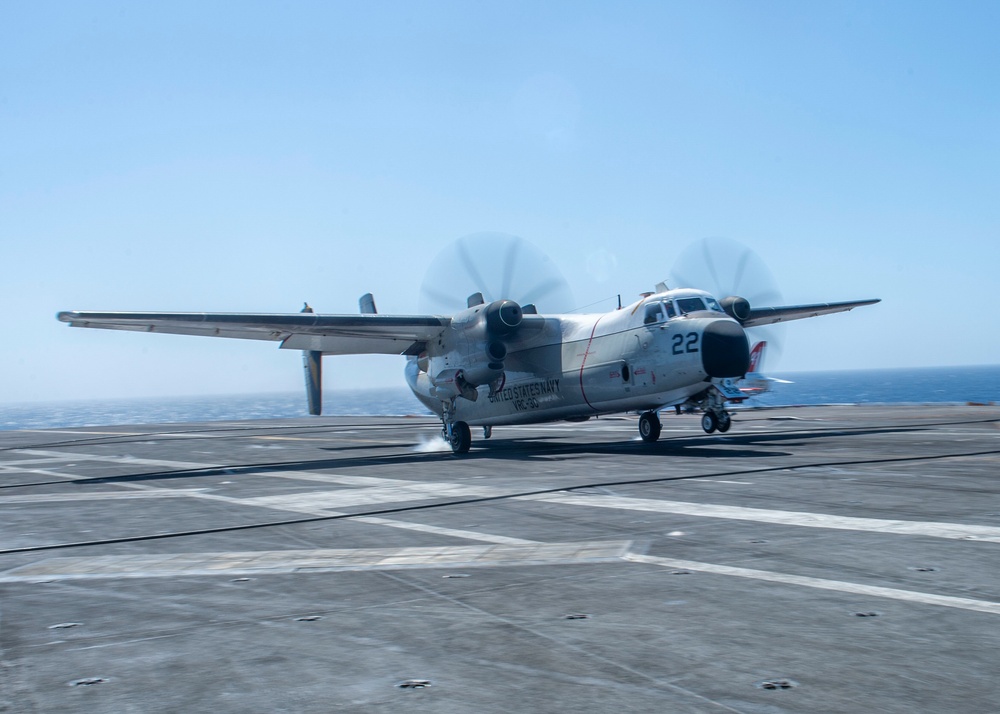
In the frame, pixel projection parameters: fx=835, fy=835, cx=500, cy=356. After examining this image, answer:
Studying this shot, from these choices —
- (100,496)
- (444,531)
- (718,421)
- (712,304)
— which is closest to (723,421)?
(718,421)

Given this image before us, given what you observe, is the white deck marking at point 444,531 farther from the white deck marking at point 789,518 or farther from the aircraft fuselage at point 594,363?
the aircraft fuselage at point 594,363

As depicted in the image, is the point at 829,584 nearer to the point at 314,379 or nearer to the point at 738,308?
the point at 738,308

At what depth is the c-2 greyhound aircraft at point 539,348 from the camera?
20469mm

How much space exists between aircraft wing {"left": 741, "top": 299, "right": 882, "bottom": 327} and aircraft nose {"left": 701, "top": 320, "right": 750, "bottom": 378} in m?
8.06

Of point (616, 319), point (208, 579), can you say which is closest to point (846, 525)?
point (208, 579)

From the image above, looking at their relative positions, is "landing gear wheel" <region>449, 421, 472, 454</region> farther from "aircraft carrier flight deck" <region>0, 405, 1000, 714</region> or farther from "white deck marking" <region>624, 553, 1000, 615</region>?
"white deck marking" <region>624, 553, 1000, 615</region>

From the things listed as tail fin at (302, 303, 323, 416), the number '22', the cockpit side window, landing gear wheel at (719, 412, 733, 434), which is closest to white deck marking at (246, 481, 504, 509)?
the number '22'

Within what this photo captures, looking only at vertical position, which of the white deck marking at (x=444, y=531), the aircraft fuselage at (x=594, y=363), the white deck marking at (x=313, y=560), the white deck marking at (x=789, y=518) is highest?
the aircraft fuselage at (x=594, y=363)

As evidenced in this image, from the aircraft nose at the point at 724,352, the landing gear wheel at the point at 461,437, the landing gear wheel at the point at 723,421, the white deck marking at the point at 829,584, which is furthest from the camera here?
the landing gear wheel at the point at 723,421

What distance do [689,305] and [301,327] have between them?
1065 centimetres

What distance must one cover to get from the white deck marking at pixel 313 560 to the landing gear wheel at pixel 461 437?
15253mm

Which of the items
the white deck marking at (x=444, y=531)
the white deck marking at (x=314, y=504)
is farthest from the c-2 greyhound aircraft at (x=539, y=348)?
the white deck marking at (x=444, y=531)

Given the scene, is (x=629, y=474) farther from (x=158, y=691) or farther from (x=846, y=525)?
(x=158, y=691)

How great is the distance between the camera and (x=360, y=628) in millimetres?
5355
